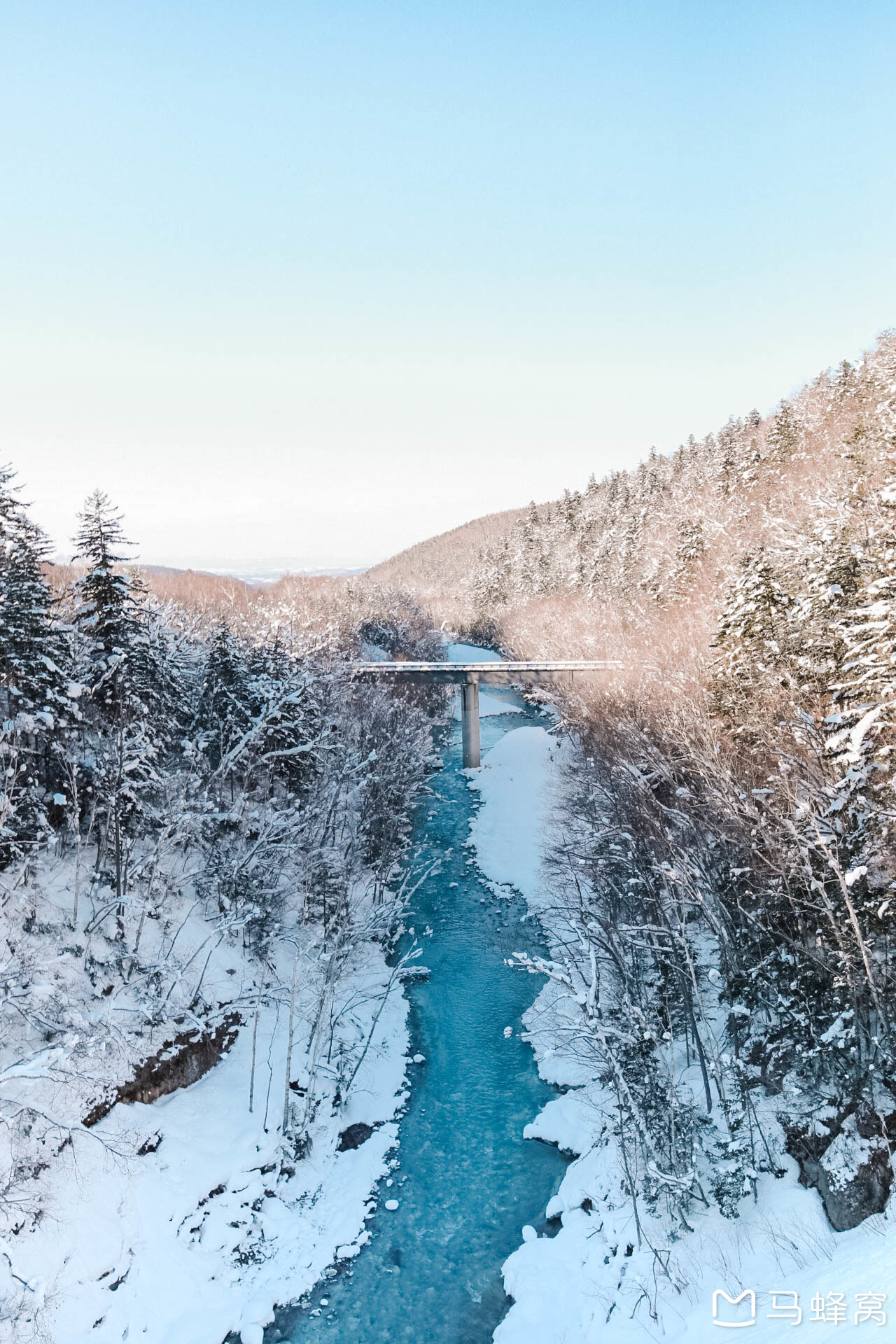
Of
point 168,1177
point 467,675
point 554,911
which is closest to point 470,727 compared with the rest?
point 467,675

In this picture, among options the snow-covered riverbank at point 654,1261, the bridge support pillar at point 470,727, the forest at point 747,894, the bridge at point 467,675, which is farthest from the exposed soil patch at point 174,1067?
the bridge support pillar at point 470,727

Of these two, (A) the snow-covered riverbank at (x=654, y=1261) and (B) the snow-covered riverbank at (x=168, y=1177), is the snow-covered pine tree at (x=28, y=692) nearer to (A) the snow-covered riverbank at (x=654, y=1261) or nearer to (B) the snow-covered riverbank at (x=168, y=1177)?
(B) the snow-covered riverbank at (x=168, y=1177)

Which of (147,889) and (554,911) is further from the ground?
(147,889)

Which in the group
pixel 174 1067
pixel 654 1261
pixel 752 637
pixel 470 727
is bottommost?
pixel 654 1261

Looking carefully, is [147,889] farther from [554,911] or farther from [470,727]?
[470,727]

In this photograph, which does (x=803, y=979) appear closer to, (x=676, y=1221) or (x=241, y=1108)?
(x=676, y=1221)

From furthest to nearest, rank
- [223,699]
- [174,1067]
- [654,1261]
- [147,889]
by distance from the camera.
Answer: [223,699] → [147,889] → [174,1067] → [654,1261]

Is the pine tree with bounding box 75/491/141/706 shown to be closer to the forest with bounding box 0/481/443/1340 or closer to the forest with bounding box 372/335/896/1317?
the forest with bounding box 0/481/443/1340

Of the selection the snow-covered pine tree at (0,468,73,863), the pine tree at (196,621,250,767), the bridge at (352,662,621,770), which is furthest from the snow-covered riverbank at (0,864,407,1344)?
the bridge at (352,662,621,770)
